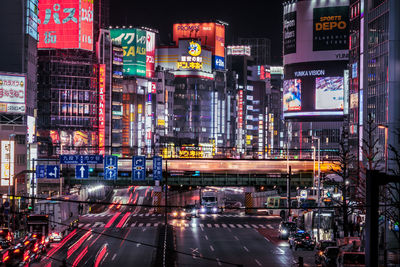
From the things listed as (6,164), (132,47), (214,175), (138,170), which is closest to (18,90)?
(6,164)

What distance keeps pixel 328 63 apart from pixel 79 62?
56910 millimetres

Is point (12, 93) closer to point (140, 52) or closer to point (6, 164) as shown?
point (6, 164)

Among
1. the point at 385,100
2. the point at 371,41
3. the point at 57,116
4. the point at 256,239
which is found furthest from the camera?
the point at 57,116

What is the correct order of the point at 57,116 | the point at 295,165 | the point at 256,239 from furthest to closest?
the point at 57,116 < the point at 295,165 < the point at 256,239

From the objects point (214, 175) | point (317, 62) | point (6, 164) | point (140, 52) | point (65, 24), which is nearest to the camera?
point (6, 164)

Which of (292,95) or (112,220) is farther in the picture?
(292,95)

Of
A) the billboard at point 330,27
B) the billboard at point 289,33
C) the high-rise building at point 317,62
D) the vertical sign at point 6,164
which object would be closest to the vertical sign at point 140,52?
the billboard at point 289,33

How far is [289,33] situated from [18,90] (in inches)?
3511

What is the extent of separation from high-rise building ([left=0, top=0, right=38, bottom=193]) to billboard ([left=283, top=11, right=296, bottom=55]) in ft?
250

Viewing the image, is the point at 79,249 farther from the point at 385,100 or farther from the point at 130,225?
the point at 385,100

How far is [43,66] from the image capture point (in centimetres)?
13088

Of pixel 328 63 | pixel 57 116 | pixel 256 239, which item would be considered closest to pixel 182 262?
pixel 256 239

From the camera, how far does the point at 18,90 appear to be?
265 feet

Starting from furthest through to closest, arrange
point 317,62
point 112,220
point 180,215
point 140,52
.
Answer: point 140,52
point 317,62
point 180,215
point 112,220
